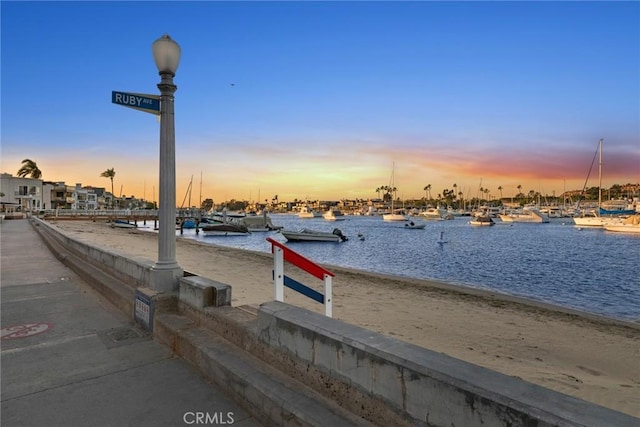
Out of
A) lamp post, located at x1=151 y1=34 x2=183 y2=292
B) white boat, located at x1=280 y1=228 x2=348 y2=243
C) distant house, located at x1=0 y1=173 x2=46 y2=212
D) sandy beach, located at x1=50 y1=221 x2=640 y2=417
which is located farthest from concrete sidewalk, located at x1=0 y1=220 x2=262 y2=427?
distant house, located at x1=0 y1=173 x2=46 y2=212

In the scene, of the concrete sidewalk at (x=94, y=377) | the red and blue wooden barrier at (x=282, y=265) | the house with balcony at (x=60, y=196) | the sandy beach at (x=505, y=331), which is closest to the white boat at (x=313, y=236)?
the sandy beach at (x=505, y=331)

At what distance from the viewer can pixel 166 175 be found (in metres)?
5.91

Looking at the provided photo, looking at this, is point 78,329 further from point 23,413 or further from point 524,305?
point 524,305

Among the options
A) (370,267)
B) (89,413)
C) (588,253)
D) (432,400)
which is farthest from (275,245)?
(588,253)

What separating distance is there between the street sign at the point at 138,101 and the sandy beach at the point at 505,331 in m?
5.54

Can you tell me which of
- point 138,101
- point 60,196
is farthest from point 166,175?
point 60,196

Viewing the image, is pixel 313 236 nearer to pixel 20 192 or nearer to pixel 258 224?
pixel 258 224

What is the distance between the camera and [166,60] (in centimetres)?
591

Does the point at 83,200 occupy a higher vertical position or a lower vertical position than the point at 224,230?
higher

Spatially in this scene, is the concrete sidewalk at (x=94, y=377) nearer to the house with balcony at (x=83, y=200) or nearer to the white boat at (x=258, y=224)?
the white boat at (x=258, y=224)

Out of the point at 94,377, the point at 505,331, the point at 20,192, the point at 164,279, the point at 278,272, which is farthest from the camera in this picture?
the point at 20,192

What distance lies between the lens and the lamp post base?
582cm

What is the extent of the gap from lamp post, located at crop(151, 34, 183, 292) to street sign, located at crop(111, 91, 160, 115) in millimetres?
93

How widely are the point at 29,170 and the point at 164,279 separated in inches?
4276
